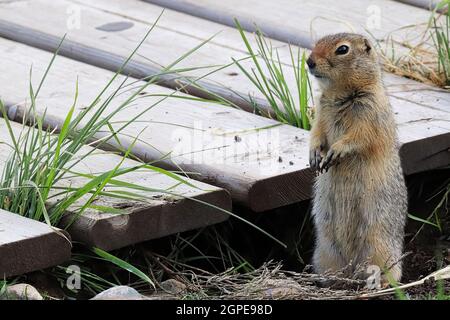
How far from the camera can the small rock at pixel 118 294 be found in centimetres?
416

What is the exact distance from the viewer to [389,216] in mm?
5070

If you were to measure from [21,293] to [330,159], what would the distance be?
155 centimetres

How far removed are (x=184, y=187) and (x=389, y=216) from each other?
3.11 feet

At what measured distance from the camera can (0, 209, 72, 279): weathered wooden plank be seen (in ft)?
13.8

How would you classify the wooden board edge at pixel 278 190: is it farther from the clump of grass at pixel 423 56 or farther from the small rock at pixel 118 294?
the clump of grass at pixel 423 56

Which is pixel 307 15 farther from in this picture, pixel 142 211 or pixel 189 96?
pixel 142 211

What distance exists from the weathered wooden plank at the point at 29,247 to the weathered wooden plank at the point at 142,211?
70mm

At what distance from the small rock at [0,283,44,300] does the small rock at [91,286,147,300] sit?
22cm

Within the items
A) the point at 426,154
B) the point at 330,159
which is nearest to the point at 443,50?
the point at 426,154

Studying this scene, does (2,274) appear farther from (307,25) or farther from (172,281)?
(307,25)

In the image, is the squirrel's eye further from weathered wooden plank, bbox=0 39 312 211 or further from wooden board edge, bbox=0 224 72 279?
wooden board edge, bbox=0 224 72 279

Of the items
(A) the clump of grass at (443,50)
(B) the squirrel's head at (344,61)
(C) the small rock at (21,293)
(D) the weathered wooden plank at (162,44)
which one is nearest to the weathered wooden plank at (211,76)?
(D) the weathered wooden plank at (162,44)

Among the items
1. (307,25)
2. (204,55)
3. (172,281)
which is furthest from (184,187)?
(307,25)

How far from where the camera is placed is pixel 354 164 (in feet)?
16.7
